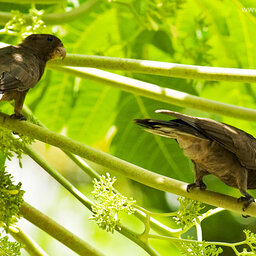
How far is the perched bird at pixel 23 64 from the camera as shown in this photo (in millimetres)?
3051

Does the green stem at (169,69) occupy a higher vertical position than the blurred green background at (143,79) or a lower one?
lower

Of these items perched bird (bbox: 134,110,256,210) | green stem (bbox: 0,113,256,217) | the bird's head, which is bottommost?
green stem (bbox: 0,113,256,217)

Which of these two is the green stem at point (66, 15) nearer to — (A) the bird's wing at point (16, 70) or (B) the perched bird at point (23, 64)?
(B) the perched bird at point (23, 64)

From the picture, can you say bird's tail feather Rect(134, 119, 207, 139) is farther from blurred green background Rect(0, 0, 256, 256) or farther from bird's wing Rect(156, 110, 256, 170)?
blurred green background Rect(0, 0, 256, 256)

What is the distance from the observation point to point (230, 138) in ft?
10.9

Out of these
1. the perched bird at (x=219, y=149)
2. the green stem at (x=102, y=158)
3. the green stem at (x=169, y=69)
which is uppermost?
the perched bird at (x=219, y=149)

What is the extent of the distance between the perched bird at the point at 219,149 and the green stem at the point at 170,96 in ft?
1.20

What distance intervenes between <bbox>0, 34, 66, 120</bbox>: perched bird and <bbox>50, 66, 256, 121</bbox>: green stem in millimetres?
338

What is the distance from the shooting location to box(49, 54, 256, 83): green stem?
256 centimetres

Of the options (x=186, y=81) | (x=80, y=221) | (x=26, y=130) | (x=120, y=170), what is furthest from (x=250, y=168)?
(x=80, y=221)

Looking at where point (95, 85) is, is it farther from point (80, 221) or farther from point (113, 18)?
point (80, 221)

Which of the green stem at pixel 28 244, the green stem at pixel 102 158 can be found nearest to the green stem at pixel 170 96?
the green stem at pixel 102 158

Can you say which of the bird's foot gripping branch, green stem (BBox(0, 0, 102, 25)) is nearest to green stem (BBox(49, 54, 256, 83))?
the bird's foot gripping branch

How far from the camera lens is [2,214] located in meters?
2.69
